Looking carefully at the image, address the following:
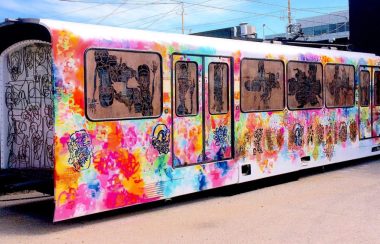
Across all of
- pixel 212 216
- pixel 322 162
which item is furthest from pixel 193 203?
pixel 322 162

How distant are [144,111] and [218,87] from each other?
5.59 ft

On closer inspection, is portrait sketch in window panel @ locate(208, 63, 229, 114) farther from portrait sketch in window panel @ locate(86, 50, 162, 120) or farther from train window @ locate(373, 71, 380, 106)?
train window @ locate(373, 71, 380, 106)

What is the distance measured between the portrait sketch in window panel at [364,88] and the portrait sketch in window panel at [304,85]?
200 cm

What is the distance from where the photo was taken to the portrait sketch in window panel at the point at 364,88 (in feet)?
40.3

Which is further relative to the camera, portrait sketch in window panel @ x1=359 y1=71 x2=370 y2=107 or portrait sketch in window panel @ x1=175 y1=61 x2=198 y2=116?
portrait sketch in window panel @ x1=359 y1=71 x2=370 y2=107

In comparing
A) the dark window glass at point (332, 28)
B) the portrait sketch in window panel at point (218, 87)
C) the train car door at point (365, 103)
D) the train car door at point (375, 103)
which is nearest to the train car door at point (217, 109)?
the portrait sketch in window panel at point (218, 87)

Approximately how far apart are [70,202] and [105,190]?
0.55 meters

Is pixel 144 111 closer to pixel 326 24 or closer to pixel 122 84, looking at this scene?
pixel 122 84

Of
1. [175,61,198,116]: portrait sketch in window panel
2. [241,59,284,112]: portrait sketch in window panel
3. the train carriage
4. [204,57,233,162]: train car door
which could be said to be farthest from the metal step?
[241,59,284,112]: portrait sketch in window panel

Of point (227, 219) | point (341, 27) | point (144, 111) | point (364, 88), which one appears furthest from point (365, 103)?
point (341, 27)

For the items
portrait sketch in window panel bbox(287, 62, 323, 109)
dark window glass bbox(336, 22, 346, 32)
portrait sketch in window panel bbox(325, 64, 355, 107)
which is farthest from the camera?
dark window glass bbox(336, 22, 346, 32)

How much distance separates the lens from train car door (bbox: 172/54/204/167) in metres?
7.83

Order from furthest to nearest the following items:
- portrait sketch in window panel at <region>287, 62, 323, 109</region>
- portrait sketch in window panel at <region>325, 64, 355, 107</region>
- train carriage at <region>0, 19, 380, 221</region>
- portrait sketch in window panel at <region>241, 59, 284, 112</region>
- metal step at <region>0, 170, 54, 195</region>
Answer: portrait sketch in window panel at <region>325, 64, 355, 107</region>
portrait sketch in window panel at <region>287, 62, 323, 109</region>
portrait sketch in window panel at <region>241, 59, 284, 112</region>
metal step at <region>0, 170, 54, 195</region>
train carriage at <region>0, 19, 380, 221</region>

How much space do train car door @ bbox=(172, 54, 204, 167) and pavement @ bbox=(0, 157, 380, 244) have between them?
0.89 metres
